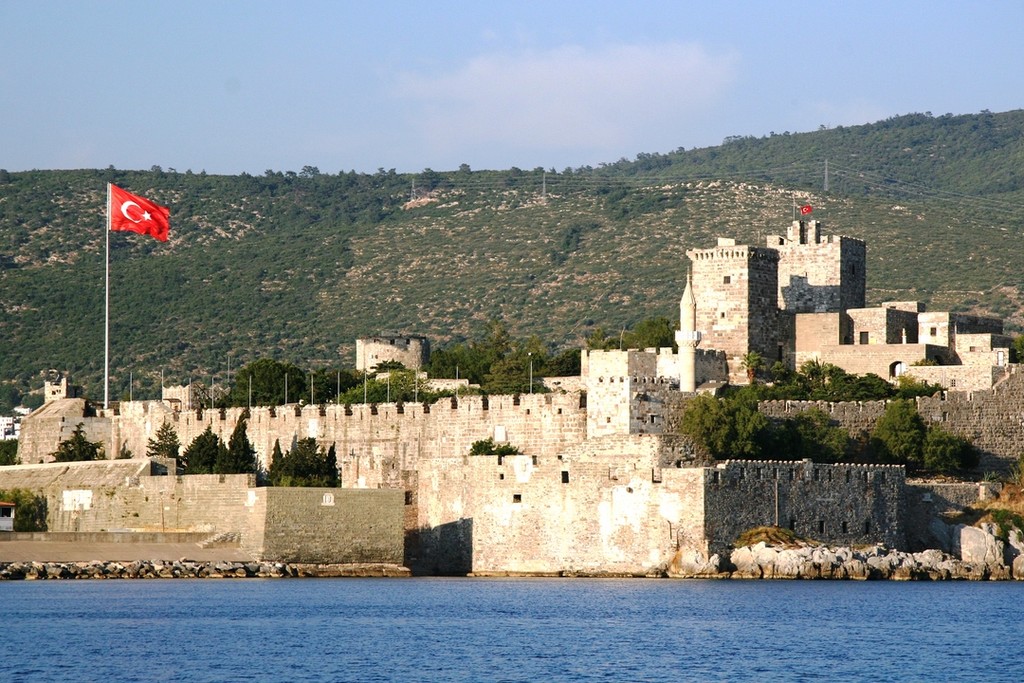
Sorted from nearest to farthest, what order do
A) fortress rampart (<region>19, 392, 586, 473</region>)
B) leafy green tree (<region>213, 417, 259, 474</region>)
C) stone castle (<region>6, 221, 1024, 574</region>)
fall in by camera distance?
stone castle (<region>6, 221, 1024, 574</region>) → fortress rampart (<region>19, 392, 586, 473</region>) → leafy green tree (<region>213, 417, 259, 474</region>)

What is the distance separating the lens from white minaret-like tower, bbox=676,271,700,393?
5191 cm

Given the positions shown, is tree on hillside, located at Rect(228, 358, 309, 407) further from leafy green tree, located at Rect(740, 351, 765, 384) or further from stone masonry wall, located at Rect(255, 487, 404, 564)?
stone masonry wall, located at Rect(255, 487, 404, 564)

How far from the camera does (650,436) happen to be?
45844 millimetres

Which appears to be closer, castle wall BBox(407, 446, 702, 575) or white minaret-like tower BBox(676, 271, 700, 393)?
castle wall BBox(407, 446, 702, 575)

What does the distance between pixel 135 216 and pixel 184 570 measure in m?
14.8

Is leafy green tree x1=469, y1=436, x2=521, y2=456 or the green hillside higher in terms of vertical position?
the green hillside

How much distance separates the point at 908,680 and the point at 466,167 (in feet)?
327

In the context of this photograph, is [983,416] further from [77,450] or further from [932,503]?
[77,450]

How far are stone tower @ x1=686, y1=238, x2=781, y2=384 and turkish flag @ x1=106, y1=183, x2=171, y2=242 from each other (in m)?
14.7

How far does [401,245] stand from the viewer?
105m

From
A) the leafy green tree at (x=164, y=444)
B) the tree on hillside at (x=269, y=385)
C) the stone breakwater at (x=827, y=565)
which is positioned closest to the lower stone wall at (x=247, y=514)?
the leafy green tree at (x=164, y=444)

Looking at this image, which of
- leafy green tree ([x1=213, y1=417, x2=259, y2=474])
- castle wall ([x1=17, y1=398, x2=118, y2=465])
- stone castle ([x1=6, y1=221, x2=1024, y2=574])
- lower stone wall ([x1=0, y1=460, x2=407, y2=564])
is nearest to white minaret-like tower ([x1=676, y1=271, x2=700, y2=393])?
stone castle ([x1=6, y1=221, x2=1024, y2=574])

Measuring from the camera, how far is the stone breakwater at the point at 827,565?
4378cm

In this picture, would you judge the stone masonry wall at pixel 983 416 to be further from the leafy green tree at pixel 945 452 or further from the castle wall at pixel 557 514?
the castle wall at pixel 557 514
